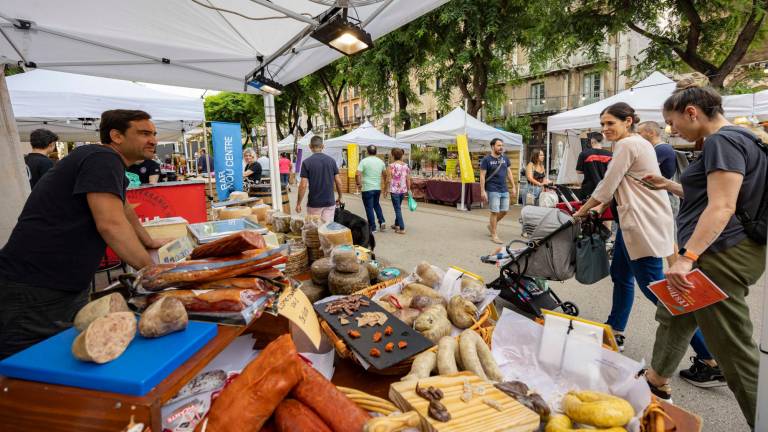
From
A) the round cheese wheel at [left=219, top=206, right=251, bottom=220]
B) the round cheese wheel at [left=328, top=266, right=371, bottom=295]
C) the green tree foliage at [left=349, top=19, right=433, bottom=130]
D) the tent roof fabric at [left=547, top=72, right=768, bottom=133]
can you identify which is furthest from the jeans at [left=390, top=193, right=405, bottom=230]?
the green tree foliage at [left=349, top=19, right=433, bottom=130]

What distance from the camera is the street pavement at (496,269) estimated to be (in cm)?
255

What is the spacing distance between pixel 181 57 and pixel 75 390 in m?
4.86

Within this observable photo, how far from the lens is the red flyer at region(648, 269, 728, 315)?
179 centimetres

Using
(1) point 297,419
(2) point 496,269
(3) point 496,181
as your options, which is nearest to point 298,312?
(1) point 297,419

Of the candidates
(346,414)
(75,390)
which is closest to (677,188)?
(346,414)

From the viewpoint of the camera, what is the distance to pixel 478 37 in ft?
45.6

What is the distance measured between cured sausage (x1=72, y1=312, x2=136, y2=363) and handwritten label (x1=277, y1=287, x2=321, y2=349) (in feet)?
1.36

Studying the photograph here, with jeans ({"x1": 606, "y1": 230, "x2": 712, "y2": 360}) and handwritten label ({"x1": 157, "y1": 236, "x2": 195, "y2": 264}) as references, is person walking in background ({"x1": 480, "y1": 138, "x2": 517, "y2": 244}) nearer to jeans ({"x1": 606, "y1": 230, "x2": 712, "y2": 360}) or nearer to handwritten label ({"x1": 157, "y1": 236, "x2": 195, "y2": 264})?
jeans ({"x1": 606, "y1": 230, "x2": 712, "y2": 360})

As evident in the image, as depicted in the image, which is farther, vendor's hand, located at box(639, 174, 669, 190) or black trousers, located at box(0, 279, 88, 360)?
vendor's hand, located at box(639, 174, 669, 190)

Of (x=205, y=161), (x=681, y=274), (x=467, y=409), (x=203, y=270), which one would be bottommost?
(x=467, y=409)

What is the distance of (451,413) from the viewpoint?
102 centimetres

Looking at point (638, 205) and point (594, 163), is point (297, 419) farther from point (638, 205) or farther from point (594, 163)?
point (594, 163)

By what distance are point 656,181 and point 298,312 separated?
9.16 ft

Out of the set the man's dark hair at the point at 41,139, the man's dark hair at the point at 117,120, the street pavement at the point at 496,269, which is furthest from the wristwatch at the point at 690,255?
the man's dark hair at the point at 41,139
